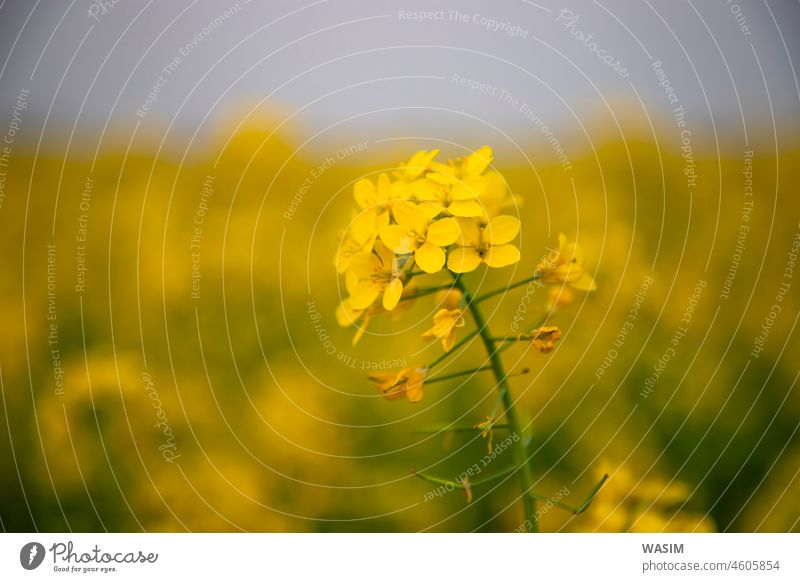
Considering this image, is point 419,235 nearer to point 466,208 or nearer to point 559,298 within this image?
point 466,208

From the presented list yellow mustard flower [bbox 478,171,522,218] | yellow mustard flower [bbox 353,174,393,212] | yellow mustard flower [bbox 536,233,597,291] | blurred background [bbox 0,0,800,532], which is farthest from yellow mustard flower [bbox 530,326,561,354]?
blurred background [bbox 0,0,800,532]

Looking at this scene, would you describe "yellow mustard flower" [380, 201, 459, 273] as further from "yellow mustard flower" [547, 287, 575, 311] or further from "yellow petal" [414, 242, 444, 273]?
"yellow mustard flower" [547, 287, 575, 311]

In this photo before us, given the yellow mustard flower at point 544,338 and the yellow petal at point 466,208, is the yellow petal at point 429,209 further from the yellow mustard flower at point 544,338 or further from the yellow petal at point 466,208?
the yellow mustard flower at point 544,338

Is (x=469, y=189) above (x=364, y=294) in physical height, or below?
above
